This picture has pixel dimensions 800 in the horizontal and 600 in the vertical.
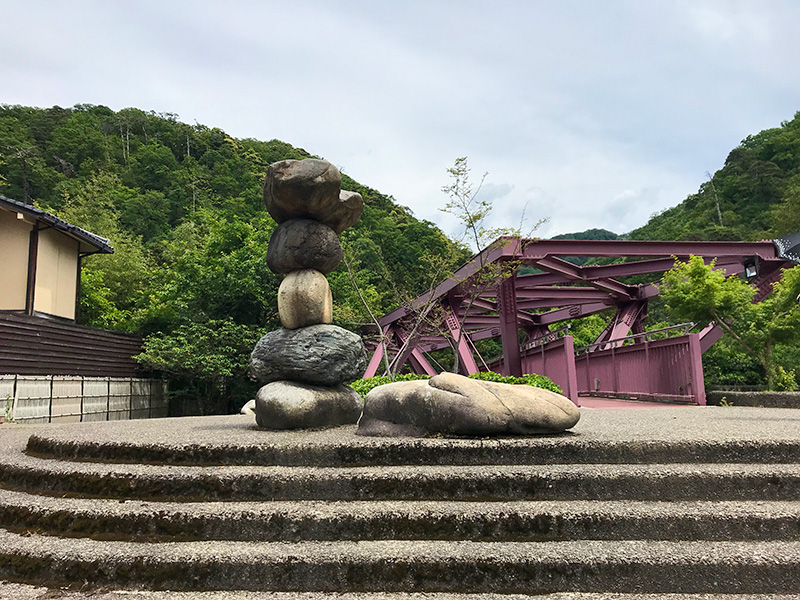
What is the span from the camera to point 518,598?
316 centimetres

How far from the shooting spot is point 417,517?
3.75 metres

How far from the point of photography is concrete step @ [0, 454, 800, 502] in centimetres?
407

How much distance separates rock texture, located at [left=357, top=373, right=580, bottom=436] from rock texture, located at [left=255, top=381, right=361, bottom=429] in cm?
79

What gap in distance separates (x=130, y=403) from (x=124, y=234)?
1772cm

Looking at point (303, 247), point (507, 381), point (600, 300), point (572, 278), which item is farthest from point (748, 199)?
point (303, 247)

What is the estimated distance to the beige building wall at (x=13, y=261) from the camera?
1409 cm

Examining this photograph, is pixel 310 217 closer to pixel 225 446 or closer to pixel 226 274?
pixel 225 446

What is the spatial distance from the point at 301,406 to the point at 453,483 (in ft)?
8.82

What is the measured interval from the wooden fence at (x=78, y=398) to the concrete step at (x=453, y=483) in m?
9.30

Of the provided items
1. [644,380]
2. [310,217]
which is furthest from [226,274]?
[644,380]

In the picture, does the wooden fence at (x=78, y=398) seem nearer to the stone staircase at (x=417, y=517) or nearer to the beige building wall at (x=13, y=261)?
the beige building wall at (x=13, y=261)

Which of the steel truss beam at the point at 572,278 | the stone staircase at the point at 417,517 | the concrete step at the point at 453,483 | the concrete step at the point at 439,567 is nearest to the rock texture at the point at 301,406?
the stone staircase at the point at 417,517

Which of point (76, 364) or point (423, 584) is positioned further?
point (76, 364)

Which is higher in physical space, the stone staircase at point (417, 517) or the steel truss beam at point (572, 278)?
the steel truss beam at point (572, 278)
